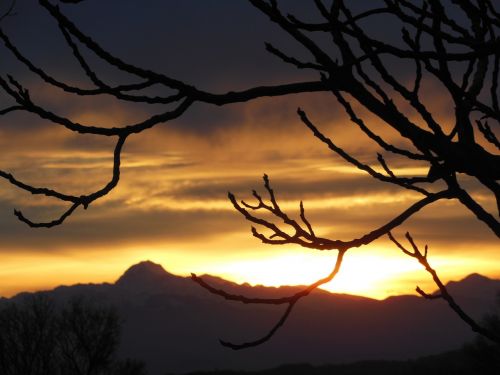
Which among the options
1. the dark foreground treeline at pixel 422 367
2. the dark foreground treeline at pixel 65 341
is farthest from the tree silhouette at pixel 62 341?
the dark foreground treeline at pixel 422 367

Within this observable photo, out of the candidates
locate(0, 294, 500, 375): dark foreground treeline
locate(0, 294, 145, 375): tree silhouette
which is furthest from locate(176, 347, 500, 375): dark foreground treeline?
locate(0, 294, 145, 375): tree silhouette

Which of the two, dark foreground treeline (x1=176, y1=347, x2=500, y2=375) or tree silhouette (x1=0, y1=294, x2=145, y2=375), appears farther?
tree silhouette (x1=0, y1=294, x2=145, y2=375)

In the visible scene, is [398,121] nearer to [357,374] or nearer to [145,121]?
[145,121]

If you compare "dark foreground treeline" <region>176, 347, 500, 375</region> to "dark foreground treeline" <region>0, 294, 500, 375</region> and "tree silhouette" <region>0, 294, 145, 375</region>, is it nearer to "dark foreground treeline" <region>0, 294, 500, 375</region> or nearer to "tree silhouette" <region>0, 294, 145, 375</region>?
"dark foreground treeline" <region>0, 294, 500, 375</region>

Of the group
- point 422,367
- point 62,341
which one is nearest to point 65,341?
point 62,341

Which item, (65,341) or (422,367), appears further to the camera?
(422,367)

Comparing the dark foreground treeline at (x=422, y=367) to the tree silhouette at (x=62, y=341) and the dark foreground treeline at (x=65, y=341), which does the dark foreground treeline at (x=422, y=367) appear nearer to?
the dark foreground treeline at (x=65, y=341)

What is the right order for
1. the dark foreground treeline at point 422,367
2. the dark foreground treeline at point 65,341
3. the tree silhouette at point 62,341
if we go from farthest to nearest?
1. the tree silhouette at point 62,341
2. the dark foreground treeline at point 65,341
3. the dark foreground treeline at point 422,367

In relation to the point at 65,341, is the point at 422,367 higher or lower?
lower

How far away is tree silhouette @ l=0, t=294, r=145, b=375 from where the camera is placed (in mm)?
53406

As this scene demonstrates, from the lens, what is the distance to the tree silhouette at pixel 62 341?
2103 inches

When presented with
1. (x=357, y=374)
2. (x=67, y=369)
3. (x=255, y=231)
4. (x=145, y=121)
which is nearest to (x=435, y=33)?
(x=145, y=121)

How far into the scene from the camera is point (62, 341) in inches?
2167

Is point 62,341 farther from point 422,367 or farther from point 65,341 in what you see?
point 422,367
